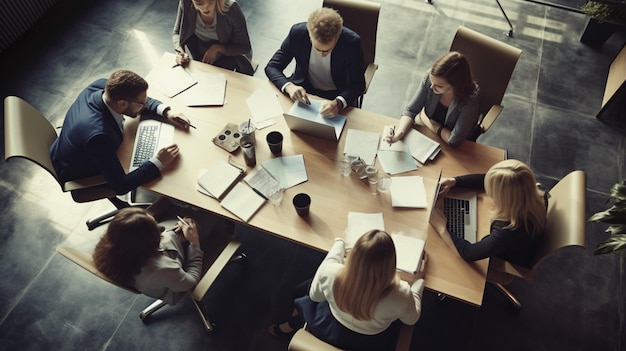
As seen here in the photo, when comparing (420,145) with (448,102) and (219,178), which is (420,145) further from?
(219,178)

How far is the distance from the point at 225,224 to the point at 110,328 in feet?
3.67

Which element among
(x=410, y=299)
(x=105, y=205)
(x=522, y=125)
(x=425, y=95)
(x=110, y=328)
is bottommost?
(x=110, y=328)

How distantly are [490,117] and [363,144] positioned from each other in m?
0.96

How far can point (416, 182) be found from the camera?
2551 mm

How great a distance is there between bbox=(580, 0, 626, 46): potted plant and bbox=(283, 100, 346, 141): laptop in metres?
2.38

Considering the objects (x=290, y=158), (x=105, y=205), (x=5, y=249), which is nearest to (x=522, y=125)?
(x=290, y=158)

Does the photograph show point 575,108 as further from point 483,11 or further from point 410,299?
point 410,299

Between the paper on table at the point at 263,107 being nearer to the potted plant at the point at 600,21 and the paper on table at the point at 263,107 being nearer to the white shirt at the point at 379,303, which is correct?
the white shirt at the point at 379,303

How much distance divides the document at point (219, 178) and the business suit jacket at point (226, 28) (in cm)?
116

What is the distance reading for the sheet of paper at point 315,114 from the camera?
2.81 metres

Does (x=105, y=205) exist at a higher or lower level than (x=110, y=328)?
higher

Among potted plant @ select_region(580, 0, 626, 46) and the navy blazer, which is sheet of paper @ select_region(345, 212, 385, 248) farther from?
potted plant @ select_region(580, 0, 626, 46)

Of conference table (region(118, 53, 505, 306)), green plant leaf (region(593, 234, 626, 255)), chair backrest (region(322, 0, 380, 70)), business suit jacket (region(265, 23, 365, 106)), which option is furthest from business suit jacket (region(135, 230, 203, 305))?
green plant leaf (region(593, 234, 626, 255))

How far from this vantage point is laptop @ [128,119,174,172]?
2.70 metres
